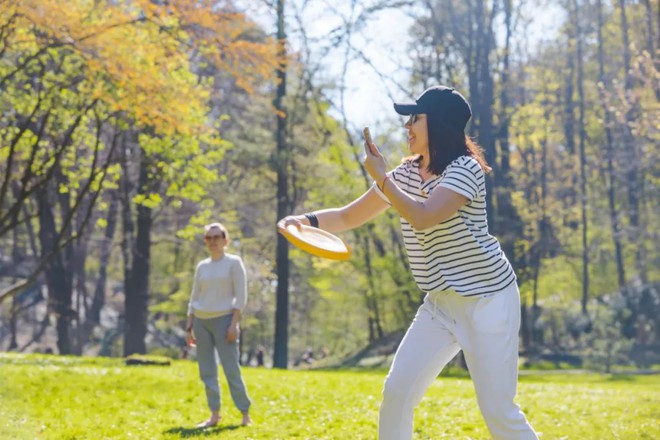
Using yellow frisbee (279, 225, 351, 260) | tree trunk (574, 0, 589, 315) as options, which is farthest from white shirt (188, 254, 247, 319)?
tree trunk (574, 0, 589, 315)

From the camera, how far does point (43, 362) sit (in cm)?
1747

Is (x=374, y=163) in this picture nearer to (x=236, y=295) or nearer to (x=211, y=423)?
(x=236, y=295)

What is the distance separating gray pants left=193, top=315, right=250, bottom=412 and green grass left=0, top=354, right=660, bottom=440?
1.00 ft

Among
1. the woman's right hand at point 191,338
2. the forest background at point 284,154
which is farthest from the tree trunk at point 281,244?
the woman's right hand at point 191,338

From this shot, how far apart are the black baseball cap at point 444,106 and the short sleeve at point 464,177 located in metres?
0.21

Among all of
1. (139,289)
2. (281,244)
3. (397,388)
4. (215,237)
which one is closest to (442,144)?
(397,388)

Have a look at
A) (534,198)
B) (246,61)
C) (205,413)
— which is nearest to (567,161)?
Answer: (534,198)

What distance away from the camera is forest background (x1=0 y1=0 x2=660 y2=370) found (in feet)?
52.4

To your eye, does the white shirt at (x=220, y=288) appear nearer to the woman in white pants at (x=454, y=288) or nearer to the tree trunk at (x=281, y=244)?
the woman in white pants at (x=454, y=288)

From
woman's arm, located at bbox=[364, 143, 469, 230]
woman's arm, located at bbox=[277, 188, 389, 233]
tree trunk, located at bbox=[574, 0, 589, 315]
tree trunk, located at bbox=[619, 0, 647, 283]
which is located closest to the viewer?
woman's arm, located at bbox=[364, 143, 469, 230]

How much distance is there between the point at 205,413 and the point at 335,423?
177 cm

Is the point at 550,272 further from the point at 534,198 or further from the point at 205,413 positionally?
the point at 205,413

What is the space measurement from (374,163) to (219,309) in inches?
209

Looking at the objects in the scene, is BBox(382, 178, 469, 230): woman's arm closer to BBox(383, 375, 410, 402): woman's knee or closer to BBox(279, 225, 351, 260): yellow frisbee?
BBox(279, 225, 351, 260): yellow frisbee
